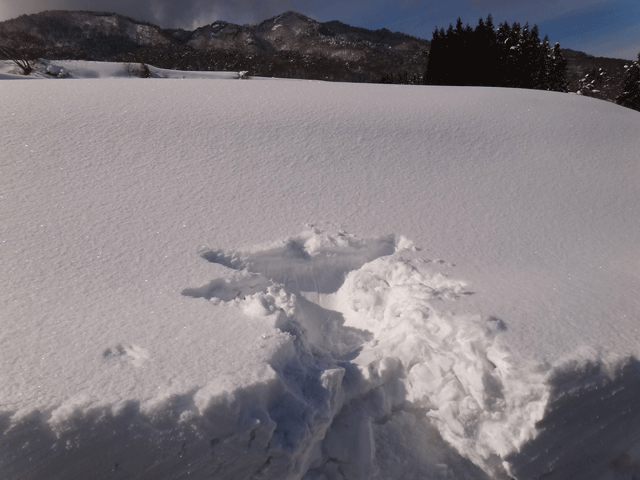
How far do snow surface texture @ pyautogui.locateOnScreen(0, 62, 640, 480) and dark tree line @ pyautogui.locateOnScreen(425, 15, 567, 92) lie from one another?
19100 millimetres

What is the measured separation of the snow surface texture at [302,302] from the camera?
178 cm

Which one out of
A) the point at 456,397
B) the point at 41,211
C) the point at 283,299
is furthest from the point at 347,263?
the point at 41,211

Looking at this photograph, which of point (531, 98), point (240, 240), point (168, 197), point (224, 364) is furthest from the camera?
point (531, 98)

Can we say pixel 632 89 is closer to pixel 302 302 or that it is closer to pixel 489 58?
pixel 489 58

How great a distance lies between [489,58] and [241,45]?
8174 centimetres

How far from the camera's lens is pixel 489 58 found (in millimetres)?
20953

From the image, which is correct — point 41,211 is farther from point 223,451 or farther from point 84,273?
point 223,451

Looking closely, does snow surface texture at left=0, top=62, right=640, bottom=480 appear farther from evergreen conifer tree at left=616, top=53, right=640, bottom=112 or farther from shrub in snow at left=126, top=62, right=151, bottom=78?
evergreen conifer tree at left=616, top=53, right=640, bottom=112

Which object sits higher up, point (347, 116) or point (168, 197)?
point (347, 116)

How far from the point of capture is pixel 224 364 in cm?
195

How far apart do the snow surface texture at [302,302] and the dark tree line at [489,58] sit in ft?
62.7

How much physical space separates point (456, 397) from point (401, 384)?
326mm

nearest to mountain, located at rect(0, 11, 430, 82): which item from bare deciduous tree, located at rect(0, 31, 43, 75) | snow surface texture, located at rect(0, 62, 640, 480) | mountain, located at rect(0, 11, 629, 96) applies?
mountain, located at rect(0, 11, 629, 96)

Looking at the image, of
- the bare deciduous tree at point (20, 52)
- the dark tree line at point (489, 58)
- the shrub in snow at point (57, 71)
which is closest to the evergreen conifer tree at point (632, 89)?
the dark tree line at point (489, 58)
